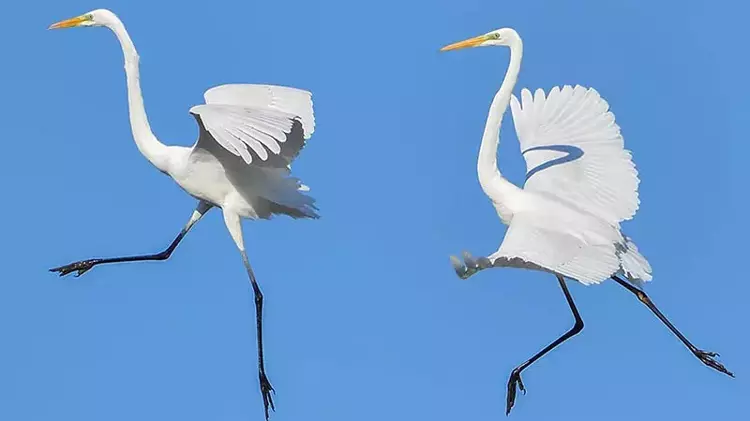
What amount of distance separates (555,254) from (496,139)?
7.98 ft

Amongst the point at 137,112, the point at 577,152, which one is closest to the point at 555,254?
the point at 577,152

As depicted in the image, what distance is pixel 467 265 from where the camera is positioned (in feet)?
50.4

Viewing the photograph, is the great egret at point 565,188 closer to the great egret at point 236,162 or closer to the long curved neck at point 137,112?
the great egret at point 236,162

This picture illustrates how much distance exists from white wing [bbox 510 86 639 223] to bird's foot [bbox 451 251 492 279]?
356cm

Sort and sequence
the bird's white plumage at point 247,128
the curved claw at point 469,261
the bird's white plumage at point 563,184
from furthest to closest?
the bird's white plumage at point 563,184, the bird's white plumage at point 247,128, the curved claw at point 469,261

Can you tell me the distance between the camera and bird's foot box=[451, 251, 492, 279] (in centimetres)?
1534

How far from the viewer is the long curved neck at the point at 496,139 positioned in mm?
18844

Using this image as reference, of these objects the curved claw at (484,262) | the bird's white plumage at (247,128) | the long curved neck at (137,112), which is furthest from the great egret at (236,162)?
the curved claw at (484,262)

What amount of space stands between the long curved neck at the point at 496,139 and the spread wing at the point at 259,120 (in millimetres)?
1618

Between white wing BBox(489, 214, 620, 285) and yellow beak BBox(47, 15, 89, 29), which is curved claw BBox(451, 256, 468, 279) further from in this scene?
yellow beak BBox(47, 15, 89, 29)

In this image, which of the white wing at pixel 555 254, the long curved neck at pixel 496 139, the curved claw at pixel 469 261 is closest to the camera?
the curved claw at pixel 469 261

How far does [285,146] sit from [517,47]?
2.49 metres

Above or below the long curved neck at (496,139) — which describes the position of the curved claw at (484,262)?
below

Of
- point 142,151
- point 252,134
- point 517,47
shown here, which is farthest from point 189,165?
point 517,47
